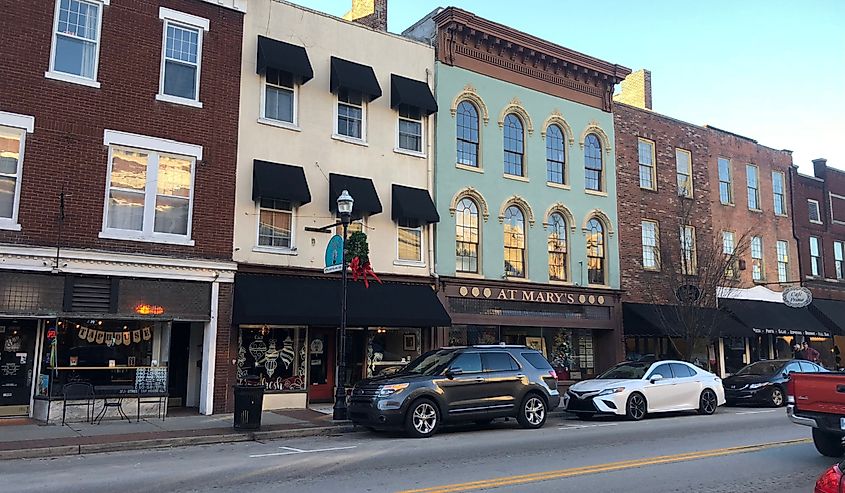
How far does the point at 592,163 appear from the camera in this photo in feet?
84.1

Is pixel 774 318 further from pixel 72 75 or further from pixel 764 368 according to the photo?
pixel 72 75

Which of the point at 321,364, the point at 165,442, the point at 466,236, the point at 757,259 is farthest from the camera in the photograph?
the point at 757,259

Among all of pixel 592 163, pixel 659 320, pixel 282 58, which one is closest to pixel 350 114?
pixel 282 58

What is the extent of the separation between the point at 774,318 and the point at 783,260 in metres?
4.16

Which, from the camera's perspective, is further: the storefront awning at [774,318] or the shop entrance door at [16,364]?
the storefront awning at [774,318]

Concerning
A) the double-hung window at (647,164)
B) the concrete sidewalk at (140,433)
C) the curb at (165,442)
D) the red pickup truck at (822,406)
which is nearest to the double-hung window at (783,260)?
the double-hung window at (647,164)

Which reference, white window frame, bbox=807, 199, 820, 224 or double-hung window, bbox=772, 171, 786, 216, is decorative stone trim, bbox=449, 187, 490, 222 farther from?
white window frame, bbox=807, 199, 820, 224

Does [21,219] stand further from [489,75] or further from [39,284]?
[489,75]

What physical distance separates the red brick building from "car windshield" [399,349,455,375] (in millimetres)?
5024

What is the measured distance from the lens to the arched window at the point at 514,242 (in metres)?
22.9

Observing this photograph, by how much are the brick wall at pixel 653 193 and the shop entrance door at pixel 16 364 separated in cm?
1865

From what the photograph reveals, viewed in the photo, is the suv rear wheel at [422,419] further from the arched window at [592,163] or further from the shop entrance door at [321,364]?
the arched window at [592,163]

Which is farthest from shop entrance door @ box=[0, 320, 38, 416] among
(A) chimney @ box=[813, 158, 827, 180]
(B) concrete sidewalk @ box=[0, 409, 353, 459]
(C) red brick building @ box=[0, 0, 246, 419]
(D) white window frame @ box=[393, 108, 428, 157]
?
(A) chimney @ box=[813, 158, 827, 180]

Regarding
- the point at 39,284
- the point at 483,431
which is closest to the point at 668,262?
the point at 483,431
